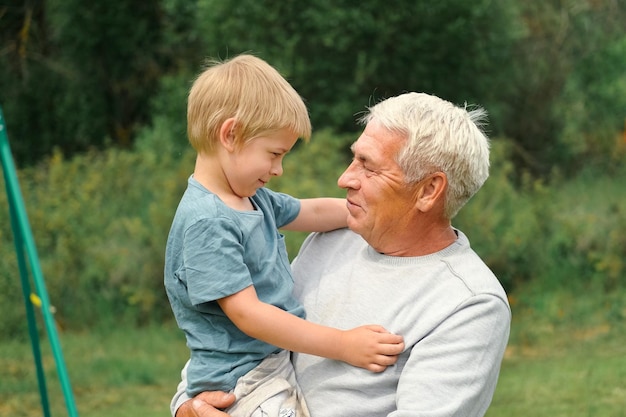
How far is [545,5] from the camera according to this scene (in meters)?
12.7

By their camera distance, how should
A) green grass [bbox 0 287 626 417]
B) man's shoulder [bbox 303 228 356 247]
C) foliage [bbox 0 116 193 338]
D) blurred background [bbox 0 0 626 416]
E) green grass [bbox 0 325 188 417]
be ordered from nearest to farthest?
man's shoulder [bbox 303 228 356 247]
green grass [bbox 0 287 626 417]
green grass [bbox 0 325 188 417]
blurred background [bbox 0 0 626 416]
foliage [bbox 0 116 193 338]

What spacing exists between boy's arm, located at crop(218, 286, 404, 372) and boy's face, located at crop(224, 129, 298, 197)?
0.88 feet

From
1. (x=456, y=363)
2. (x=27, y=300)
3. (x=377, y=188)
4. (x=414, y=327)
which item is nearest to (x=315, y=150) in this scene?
(x=27, y=300)

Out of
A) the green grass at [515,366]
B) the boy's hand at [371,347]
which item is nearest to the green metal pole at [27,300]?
the green grass at [515,366]

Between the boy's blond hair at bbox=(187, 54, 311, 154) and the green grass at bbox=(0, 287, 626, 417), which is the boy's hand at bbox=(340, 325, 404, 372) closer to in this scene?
the boy's blond hair at bbox=(187, 54, 311, 154)

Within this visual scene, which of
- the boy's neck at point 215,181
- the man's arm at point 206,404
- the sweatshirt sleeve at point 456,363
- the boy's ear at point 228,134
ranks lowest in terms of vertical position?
the man's arm at point 206,404

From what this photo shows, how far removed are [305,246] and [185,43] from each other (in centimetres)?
1011

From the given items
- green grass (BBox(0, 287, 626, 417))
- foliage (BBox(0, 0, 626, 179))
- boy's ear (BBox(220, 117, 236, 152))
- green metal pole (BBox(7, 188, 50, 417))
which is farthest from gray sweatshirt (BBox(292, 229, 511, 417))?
foliage (BBox(0, 0, 626, 179))

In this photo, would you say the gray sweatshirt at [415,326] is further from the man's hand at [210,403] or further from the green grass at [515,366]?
the green grass at [515,366]

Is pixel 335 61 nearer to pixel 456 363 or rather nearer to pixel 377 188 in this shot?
pixel 377 188

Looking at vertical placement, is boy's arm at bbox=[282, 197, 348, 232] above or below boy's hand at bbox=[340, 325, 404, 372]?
above

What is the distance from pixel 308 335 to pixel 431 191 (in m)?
0.48

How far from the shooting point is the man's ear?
2.68 meters

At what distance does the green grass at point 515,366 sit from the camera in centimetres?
641
